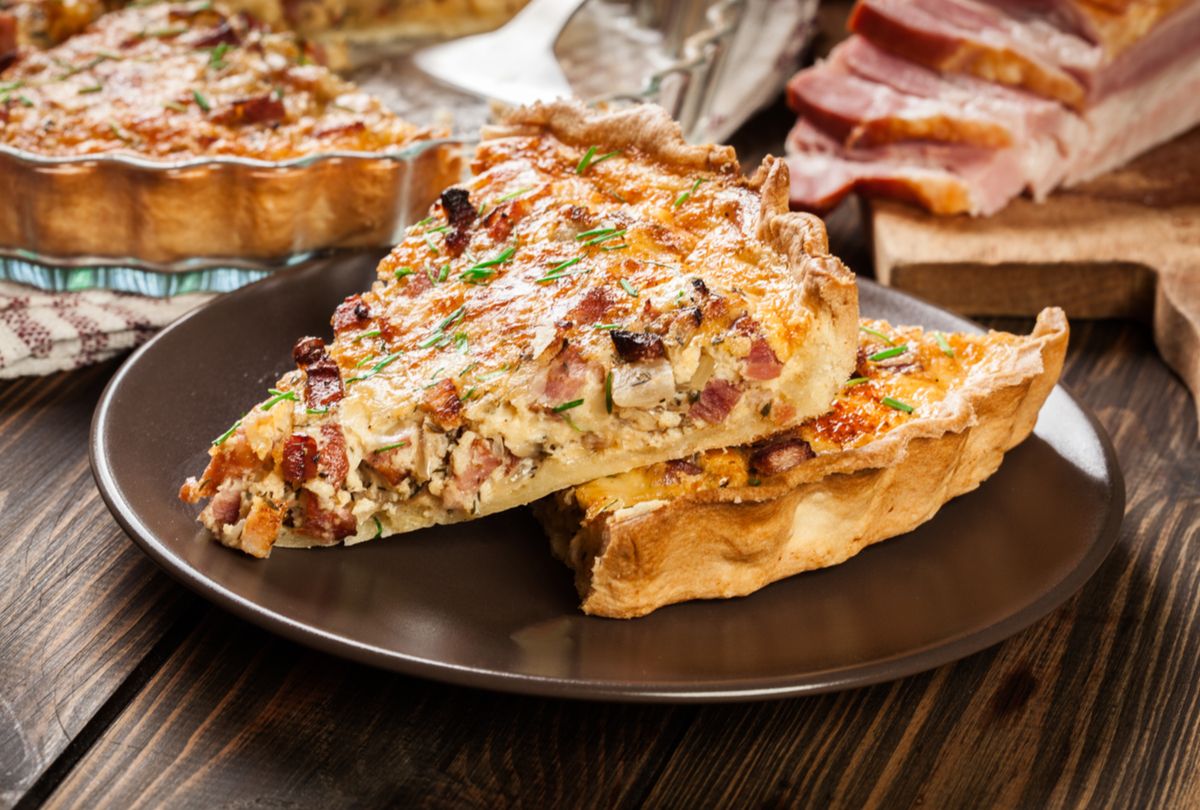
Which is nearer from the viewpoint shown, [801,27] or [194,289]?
[194,289]

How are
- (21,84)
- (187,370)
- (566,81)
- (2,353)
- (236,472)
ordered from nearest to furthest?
1. (236,472)
2. (187,370)
3. (2,353)
4. (21,84)
5. (566,81)

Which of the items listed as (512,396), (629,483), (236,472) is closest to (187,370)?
(236,472)

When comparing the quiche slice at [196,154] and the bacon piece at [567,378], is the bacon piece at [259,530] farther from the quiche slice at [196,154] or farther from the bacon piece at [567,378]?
the quiche slice at [196,154]

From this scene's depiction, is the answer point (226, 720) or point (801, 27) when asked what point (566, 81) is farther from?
point (226, 720)

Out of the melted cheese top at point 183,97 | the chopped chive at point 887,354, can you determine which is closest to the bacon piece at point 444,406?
the chopped chive at point 887,354

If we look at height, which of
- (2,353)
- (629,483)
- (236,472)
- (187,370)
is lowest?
(2,353)

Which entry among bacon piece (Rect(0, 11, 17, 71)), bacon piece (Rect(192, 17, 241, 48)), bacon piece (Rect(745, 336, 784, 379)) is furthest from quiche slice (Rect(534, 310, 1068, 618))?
bacon piece (Rect(0, 11, 17, 71))
